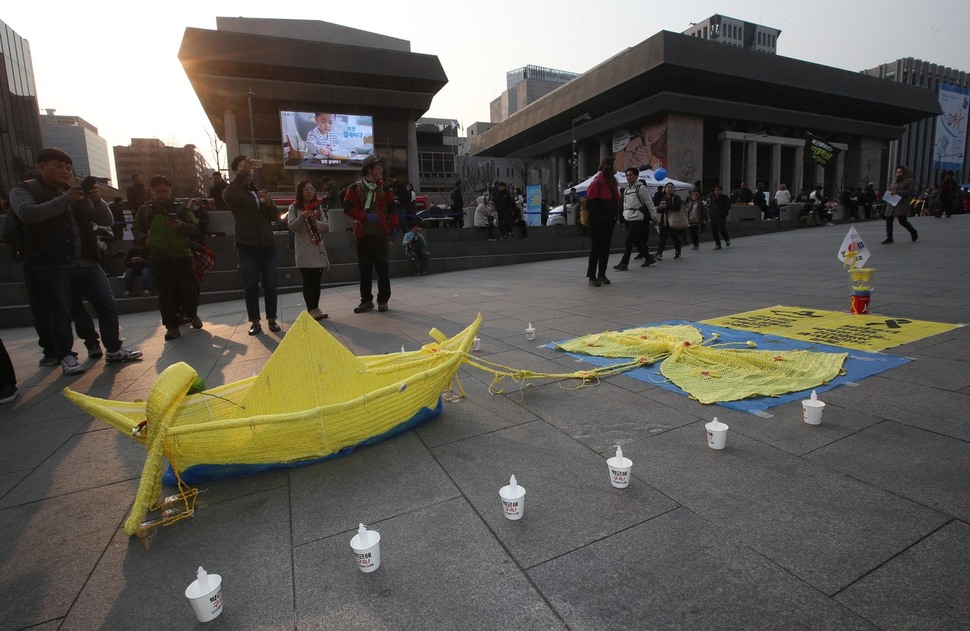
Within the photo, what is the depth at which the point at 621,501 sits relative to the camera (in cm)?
Result: 193

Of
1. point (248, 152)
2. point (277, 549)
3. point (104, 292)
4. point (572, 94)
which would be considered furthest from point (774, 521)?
point (572, 94)

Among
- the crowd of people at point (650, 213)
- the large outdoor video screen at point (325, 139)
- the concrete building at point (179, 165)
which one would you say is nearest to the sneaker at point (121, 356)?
the crowd of people at point (650, 213)

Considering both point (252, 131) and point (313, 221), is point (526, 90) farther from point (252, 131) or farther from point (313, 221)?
point (313, 221)

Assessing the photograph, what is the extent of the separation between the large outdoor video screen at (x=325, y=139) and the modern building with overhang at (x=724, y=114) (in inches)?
590

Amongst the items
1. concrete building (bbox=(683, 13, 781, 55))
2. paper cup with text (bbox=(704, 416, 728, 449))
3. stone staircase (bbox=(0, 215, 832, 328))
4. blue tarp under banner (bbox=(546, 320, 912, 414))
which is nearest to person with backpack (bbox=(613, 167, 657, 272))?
stone staircase (bbox=(0, 215, 832, 328))

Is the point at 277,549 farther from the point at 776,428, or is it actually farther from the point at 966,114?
the point at 966,114

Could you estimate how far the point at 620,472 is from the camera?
199 centimetres

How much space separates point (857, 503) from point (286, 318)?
22.9 feet

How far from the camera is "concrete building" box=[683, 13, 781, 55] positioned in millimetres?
81625

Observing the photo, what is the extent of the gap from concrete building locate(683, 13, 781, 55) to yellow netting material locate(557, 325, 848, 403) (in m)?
92.5

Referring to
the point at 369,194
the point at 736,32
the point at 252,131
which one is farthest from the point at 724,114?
the point at 736,32

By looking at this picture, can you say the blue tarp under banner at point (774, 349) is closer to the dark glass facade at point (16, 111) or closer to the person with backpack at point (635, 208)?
the person with backpack at point (635, 208)

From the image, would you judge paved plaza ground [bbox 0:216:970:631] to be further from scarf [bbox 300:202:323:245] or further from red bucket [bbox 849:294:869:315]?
scarf [bbox 300:202:323:245]

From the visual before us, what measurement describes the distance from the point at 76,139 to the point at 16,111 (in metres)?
56.1
